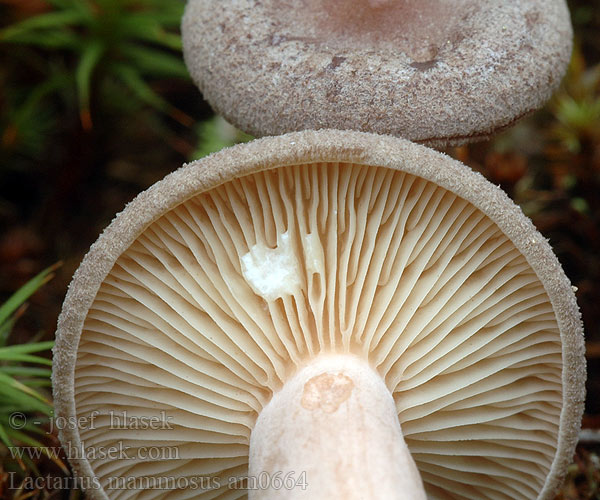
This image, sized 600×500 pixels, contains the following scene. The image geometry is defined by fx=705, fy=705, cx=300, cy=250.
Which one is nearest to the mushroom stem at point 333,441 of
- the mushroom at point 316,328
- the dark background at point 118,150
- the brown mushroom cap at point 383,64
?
Result: the mushroom at point 316,328

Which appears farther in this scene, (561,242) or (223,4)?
(561,242)

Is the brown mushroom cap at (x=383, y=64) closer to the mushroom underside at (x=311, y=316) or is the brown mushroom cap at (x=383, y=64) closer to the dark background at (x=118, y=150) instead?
the mushroom underside at (x=311, y=316)

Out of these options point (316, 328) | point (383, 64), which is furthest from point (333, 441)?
point (383, 64)

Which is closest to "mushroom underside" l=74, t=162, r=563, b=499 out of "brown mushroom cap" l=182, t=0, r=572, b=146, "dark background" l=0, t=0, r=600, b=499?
"brown mushroom cap" l=182, t=0, r=572, b=146

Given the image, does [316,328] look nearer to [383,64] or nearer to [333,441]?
[333,441]

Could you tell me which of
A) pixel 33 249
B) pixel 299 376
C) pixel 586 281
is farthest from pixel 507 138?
pixel 33 249

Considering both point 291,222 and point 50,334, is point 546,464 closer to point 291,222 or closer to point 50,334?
point 291,222

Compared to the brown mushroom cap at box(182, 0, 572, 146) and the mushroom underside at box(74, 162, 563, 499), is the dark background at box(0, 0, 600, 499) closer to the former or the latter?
the brown mushroom cap at box(182, 0, 572, 146)
